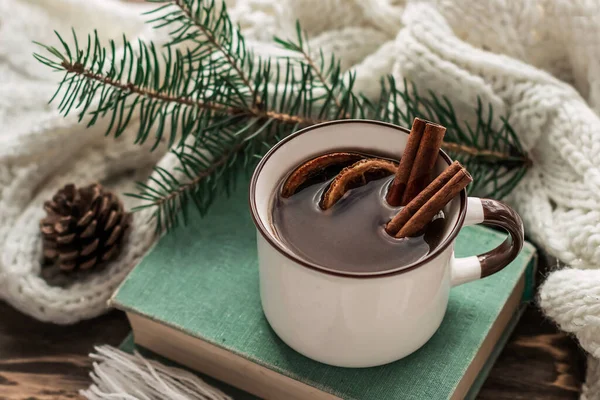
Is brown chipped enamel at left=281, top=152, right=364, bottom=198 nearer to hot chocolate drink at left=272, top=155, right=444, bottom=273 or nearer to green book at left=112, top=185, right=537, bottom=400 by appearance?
hot chocolate drink at left=272, top=155, right=444, bottom=273

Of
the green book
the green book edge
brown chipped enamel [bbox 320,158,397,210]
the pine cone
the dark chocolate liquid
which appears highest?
brown chipped enamel [bbox 320,158,397,210]

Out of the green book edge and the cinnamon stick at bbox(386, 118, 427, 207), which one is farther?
the green book edge

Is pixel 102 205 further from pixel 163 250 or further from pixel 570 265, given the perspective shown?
pixel 570 265

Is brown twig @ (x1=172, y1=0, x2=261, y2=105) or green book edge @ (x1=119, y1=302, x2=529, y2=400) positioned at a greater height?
brown twig @ (x1=172, y1=0, x2=261, y2=105)

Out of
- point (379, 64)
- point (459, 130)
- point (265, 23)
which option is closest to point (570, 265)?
point (459, 130)

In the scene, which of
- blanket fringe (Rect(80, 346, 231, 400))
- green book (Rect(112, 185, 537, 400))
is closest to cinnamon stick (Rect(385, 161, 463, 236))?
green book (Rect(112, 185, 537, 400))

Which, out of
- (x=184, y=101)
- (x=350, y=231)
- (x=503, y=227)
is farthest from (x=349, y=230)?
(x=184, y=101)
